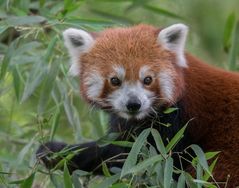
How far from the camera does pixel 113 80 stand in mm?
5305

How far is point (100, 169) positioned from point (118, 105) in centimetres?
84

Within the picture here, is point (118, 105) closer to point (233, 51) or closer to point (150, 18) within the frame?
point (233, 51)

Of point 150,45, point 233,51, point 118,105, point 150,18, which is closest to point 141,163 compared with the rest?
point 118,105

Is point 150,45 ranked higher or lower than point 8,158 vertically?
higher

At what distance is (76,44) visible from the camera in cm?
563

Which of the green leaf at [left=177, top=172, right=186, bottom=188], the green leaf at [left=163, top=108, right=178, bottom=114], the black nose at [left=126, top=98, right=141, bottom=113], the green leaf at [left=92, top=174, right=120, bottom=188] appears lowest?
the green leaf at [left=92, top=174, right=120, bottom=188]

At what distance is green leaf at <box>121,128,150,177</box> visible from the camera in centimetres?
491

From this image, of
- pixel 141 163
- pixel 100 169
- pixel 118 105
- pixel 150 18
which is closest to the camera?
pixel 141 163

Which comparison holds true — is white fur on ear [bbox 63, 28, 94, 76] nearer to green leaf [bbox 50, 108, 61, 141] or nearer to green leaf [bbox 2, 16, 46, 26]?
green leaf [bbox 2, 16, 46, 26]

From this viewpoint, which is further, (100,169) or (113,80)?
(100,169)

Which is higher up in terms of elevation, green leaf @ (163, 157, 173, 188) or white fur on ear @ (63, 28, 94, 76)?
white fur on ear @ (63, 28, 94, 76)

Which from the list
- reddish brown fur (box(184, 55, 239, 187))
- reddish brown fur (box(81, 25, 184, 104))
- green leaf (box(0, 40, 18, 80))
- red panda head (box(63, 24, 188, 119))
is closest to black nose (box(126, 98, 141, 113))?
red panda head (box(63, 24, 188, 119))

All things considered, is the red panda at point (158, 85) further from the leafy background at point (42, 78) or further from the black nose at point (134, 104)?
the leafy background at point (42, 78)

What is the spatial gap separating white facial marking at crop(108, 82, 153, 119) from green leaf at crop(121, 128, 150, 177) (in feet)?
0.64
